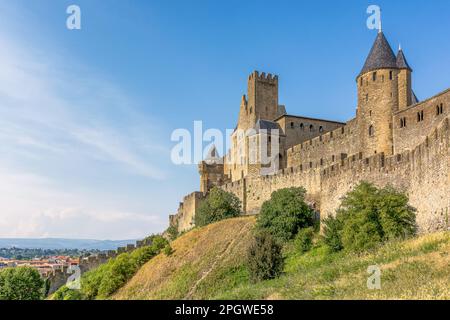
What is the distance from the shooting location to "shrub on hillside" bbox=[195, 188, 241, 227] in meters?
45.7

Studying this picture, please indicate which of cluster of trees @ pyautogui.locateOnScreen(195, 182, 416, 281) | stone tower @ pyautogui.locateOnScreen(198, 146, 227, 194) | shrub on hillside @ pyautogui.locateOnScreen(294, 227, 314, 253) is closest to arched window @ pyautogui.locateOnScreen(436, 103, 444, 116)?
cluster of trees @ pyautogui.locateOnScreen(195, 182, 416, 281)

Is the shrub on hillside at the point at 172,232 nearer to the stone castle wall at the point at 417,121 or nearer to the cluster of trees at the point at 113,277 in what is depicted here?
the cluster of trees at the point at 113,277

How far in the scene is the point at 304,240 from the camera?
31.9 metres

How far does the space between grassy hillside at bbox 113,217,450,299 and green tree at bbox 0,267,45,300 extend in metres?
15.9

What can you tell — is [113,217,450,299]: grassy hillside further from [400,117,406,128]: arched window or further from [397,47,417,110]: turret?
[397,47,417,110]: turret

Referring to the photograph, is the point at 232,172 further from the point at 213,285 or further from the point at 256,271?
the point at 256,271

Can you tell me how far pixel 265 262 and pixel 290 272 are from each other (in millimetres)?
2564

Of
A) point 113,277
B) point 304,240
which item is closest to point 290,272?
point 304,240

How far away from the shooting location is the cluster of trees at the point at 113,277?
37688 millimetres

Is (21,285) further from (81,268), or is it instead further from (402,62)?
(402,62)

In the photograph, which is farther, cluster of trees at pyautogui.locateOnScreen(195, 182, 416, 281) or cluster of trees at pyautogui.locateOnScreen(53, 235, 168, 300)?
cluster of trees at pyautogui.locateOnScreen(53, 235, 168, 300)

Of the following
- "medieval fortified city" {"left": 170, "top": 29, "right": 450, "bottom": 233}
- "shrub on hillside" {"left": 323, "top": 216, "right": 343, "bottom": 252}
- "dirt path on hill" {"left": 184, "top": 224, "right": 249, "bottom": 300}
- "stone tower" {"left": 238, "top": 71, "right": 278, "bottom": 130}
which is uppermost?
"stone tower" {"left": 238, "top": 71, "right": 278, "bottom": 130}

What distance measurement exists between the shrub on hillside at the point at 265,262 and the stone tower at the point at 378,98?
15.2 metres
